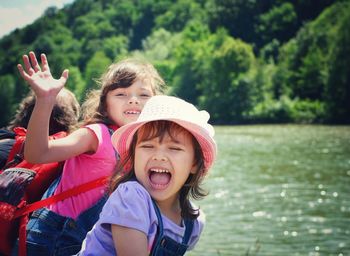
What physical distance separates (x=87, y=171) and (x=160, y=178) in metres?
0.65

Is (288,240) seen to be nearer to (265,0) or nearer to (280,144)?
(280,144)

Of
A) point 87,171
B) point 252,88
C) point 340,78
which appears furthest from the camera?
point 252,88

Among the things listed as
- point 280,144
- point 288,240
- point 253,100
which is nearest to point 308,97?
point 253,100

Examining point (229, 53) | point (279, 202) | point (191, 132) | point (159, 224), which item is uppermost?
point (191, 132)

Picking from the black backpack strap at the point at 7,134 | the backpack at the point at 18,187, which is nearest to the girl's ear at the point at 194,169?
the backpack at the point at 18,187

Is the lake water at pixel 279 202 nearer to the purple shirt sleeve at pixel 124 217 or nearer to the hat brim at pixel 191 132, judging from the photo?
the hat brim at pixel 191 132

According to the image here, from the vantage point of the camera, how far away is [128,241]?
244 centimetres

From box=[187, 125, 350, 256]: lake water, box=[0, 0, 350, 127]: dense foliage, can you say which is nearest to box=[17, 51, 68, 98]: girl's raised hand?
box=[187, 125, 350, 256]: lake water

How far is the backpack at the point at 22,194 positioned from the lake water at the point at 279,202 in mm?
2470

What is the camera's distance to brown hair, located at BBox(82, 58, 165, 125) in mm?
3381

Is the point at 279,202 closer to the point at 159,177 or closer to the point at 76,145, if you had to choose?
the point at 76,145

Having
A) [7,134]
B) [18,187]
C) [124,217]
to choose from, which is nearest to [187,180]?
[124,217]

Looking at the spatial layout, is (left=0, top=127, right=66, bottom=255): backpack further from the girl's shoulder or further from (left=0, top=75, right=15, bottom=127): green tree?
(left=0, top=75, right=15, bottom=127): green tree

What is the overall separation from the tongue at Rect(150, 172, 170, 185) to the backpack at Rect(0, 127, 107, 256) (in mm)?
553
